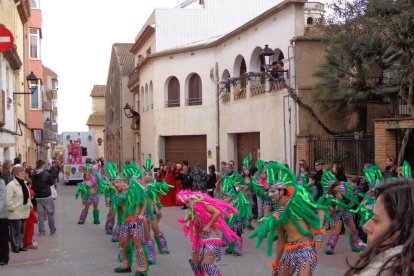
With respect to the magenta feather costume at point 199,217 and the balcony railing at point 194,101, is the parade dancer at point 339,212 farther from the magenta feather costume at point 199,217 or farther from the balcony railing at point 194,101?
the balcony railing at point 194,101

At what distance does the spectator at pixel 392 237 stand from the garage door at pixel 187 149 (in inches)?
1103

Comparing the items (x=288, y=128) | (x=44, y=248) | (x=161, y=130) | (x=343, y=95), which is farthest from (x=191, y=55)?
(x=44, y=248)

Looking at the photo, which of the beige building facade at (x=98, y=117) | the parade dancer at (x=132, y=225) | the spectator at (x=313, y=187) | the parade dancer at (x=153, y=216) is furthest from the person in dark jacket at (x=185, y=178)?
the beige building facade at (x=98, y=117)

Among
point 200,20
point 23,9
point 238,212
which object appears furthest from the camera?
point 200,20

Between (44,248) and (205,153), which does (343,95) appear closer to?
(44,248)

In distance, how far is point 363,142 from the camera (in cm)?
1736

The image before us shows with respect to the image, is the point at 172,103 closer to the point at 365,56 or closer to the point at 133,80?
the point at 133,80

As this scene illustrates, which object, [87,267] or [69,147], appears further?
[69,147]

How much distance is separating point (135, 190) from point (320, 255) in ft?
12.4

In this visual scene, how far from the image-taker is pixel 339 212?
1164 centimetres

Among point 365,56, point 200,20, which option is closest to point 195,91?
point 200,20

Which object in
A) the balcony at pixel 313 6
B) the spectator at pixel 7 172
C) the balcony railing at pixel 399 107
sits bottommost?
the spectator at pixel 7 172

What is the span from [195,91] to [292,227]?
2422cm

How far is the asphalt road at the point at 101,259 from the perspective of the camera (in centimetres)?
1010
